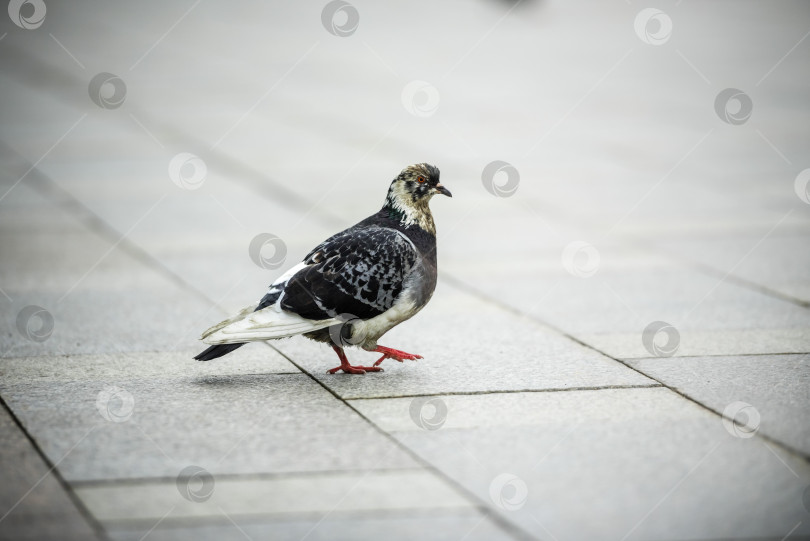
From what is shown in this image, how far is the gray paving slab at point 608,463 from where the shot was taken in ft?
12.6

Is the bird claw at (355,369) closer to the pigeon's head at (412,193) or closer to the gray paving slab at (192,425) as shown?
the gray paving slab at (192,425)

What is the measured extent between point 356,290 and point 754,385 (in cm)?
217

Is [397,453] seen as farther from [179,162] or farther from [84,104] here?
[84,104]

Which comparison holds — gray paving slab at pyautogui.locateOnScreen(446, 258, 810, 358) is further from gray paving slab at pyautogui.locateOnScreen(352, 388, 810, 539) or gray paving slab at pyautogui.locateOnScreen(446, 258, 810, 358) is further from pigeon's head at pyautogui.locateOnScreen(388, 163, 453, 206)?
pigeon's head at pyautogui.locateOnScreen(388, 163, 453, 206)

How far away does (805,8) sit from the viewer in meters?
23.2

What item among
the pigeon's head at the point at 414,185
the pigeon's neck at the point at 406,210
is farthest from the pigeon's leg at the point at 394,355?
the pigeon's head at the point at 414,185

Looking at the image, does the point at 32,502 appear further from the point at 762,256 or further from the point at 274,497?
the point at 762,256

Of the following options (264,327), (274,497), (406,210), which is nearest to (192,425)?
(264,327)

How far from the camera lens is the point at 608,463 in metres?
4.34

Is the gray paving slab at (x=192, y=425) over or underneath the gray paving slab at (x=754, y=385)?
underneath

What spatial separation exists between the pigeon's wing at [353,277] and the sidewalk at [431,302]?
45 centimetres

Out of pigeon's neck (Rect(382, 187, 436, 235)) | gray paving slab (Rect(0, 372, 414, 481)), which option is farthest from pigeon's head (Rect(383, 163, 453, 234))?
gray paving slab (Rect(0, 372, 414, 481))

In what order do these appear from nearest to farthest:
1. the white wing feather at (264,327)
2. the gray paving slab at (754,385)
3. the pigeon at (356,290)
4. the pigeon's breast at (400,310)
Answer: the gray paving slab at (754,385)
the white wing feather at (264,327)
the pigeon at (356,290)
the pigeon's breast at (400,310)

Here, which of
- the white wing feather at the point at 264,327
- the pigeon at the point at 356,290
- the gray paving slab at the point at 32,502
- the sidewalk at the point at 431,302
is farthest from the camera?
the pigeon at the point at 356,290
